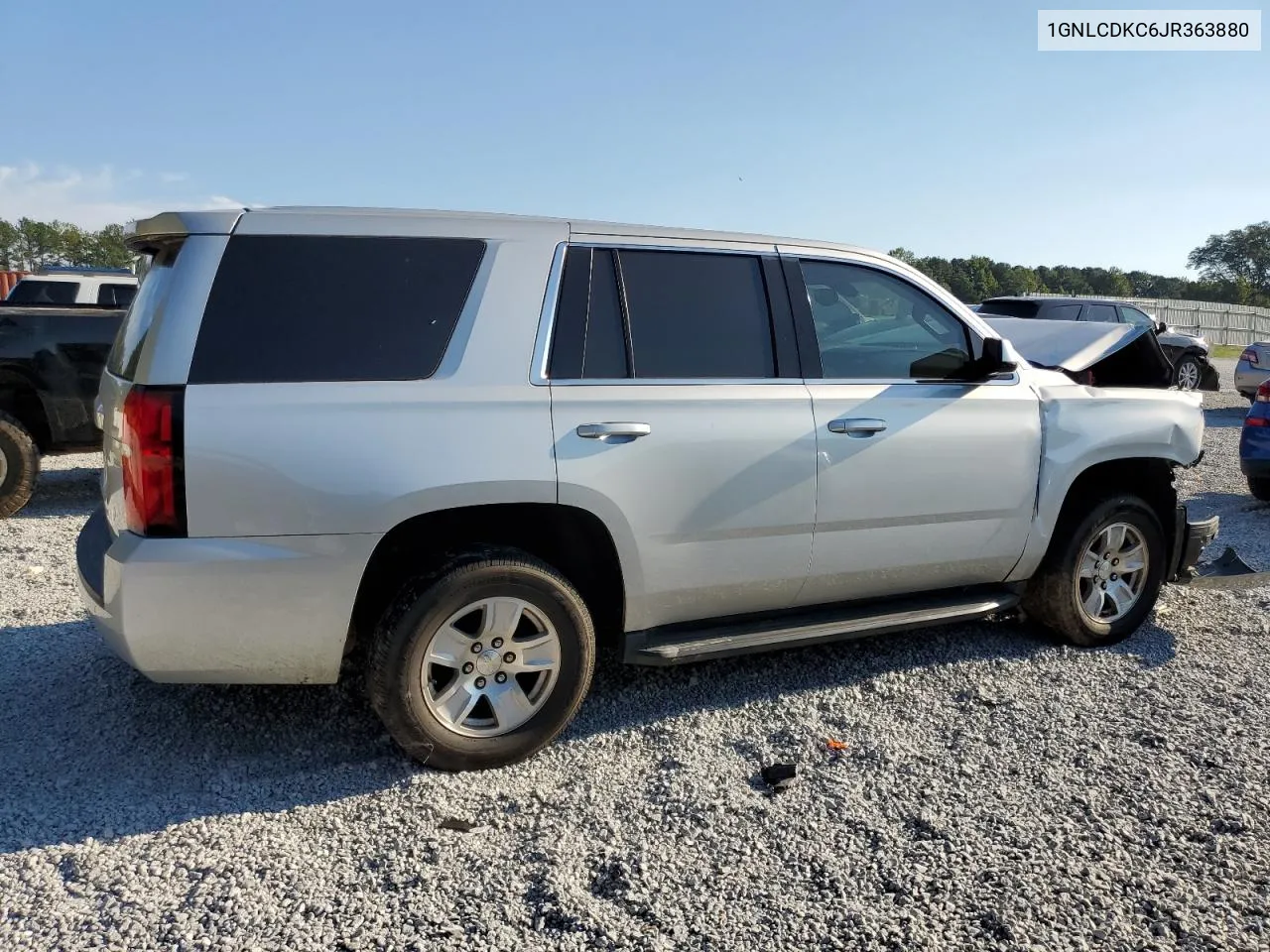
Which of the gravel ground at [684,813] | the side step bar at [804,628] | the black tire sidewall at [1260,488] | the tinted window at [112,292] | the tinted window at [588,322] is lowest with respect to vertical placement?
the gravel ground at [684,813]

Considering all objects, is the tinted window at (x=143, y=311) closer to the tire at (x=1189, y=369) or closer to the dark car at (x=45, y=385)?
the dark car at (x=45, y=385)

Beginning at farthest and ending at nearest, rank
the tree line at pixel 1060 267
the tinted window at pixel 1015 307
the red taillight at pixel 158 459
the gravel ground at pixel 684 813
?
1. the tree line at pixel 1060 267
2. the tinted window at pixel 1015 307
3. the red taillight at pixel 158 459
4. the gravel ground at pixel 684 813

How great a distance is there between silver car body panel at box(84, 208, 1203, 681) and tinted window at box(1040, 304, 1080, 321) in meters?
12.6

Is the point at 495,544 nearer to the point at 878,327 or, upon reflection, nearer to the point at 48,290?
the point at 878,327

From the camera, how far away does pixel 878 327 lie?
4059mm

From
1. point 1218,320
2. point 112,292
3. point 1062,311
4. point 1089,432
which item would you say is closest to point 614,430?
point 1089,432

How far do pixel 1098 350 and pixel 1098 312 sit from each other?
1357cm

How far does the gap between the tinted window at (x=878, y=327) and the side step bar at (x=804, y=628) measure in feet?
3.25

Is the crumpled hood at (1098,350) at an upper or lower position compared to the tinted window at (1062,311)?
lower

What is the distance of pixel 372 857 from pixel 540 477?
128cm

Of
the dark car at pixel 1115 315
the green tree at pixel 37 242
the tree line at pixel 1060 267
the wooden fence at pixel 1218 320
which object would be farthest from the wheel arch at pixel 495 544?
the green tree at pixel 37 242

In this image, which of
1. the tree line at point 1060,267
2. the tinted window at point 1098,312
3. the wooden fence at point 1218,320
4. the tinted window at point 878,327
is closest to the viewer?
the tinted window at point 878,327

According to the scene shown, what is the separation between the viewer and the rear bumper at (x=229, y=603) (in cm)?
284

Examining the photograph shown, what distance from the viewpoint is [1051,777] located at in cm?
327
